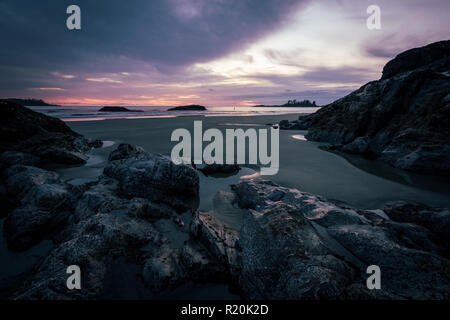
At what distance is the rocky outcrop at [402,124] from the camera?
693cm

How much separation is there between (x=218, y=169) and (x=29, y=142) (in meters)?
7.82

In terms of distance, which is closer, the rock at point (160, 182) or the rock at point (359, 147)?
the rock at point (160, 182)

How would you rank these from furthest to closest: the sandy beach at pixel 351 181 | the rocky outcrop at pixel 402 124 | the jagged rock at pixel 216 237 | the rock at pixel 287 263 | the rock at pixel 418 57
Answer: the rock at pixel 418 57 → the rocky outcrop at pixel 402 124 → the sandy beach at pixel 351 181 → the jagged rock at pixel 216 237 → the rock at pixel 287 263

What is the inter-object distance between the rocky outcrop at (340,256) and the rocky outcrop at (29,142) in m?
8.20

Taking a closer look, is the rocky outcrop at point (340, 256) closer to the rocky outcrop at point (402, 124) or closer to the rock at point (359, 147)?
the rocky outcrop at point (402, 124)

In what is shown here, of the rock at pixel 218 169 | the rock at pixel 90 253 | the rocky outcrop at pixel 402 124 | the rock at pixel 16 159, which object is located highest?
the rocky outcrop at pixel 402 124

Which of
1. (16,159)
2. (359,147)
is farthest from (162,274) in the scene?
(359,147)

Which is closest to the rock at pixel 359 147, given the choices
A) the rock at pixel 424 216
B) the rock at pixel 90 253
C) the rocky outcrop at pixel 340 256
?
the rock at pixel 424 216

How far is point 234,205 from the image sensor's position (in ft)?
15.6

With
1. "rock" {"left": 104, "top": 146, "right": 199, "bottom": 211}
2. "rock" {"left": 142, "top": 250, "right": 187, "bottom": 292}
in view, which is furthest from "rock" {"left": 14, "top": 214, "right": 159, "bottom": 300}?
"rock" {"left": 104, "top": 146, "right": 199, "bottom": 211}

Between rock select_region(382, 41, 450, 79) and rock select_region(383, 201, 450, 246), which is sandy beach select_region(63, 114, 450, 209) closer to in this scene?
rock select_region(383, 201, 450, 246)
